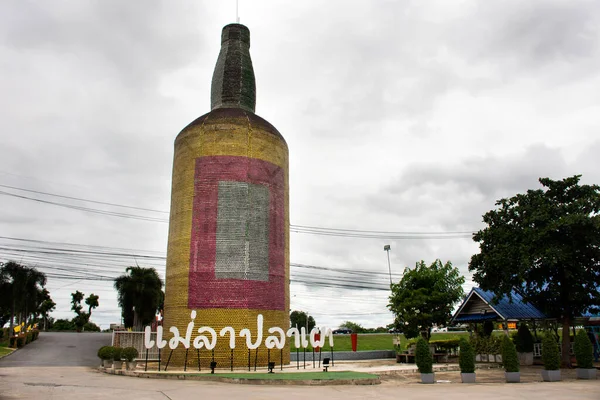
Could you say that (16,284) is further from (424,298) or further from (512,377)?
(512,377)

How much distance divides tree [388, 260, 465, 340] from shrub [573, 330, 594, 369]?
41.1 ft

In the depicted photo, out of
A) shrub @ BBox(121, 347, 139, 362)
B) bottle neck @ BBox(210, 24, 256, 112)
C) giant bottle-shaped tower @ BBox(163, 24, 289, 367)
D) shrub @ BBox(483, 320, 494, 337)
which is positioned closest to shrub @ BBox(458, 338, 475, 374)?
giant bottle-shaped tower @ BBox(163, 24, 289, 367)

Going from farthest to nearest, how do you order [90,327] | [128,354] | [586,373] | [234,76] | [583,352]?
[90,327], [234,76], [128,354], [583,352], [586,373]

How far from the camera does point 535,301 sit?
28.0 meters

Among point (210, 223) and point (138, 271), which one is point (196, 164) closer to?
point (210, 223)

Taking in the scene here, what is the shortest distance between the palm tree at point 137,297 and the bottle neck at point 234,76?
30478mm

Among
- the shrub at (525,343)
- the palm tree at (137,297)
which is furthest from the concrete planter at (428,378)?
the palm tree at (137,297)

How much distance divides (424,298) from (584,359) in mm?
13005

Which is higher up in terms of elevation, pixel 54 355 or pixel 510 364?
pixel 510 364

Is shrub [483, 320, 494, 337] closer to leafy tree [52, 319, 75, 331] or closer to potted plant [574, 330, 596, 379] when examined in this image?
potted plant [574, 330, 596, 379]

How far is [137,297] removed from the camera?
186ft

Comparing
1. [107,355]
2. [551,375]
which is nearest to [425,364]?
[551,375]

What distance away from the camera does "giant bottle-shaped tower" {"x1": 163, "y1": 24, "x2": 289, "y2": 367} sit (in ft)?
94.1

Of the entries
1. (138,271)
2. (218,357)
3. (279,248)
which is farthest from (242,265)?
(138,271)
